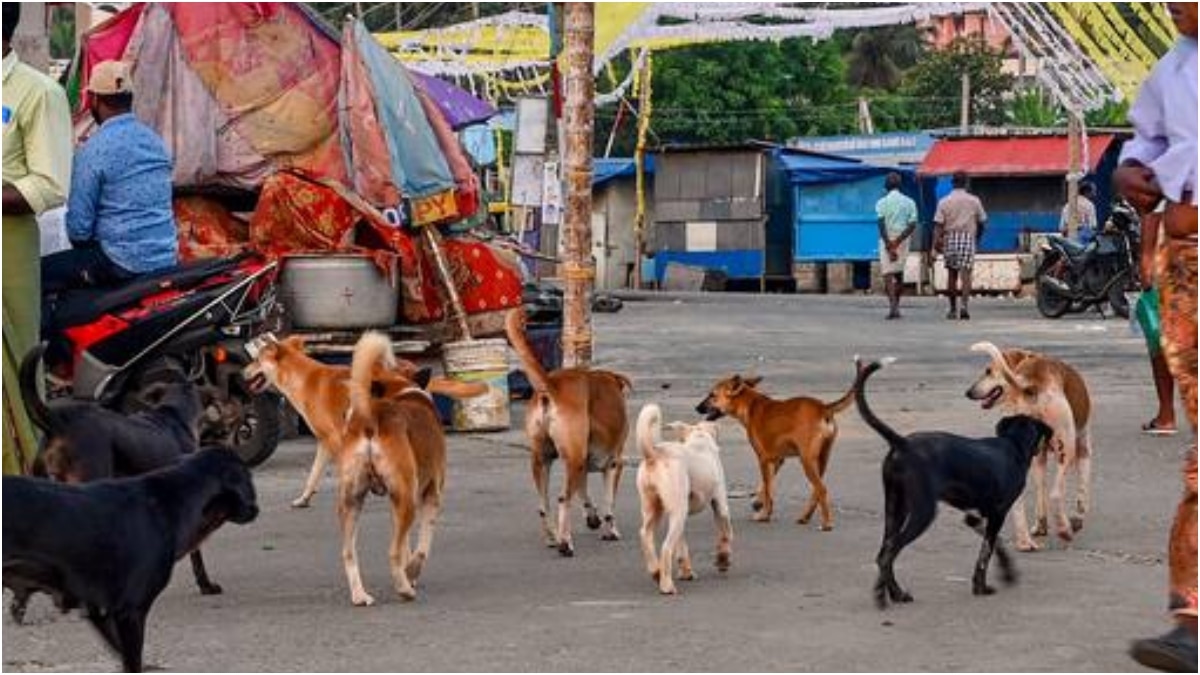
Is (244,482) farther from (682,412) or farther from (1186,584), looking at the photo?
(682,412)

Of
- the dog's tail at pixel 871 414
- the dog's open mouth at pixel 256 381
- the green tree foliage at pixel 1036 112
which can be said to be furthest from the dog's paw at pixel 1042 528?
the green tree foliage at pixel 1036 112

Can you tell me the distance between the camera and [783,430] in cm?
950

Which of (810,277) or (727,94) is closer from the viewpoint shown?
(810,277)

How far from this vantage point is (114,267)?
416 inches

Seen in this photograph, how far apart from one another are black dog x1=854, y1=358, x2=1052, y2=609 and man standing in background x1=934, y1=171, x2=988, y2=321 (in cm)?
1838

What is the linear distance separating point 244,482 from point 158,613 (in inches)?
48.9

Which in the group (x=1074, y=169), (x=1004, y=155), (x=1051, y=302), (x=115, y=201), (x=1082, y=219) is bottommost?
(x=1051, y=302)

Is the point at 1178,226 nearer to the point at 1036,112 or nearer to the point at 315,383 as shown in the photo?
the point at 315,383

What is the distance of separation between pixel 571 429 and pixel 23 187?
2482 mm

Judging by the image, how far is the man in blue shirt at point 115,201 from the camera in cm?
1006

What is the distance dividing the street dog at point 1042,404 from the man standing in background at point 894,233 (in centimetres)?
1717

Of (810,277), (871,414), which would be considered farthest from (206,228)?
(810,277)

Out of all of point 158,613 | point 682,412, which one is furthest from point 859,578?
point 682,412

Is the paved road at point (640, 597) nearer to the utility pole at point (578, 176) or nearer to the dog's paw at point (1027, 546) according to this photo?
the dog's paw at point (1027, 546)
